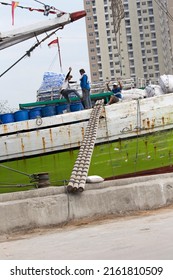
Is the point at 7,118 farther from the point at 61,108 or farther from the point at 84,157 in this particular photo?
the point at 84,157

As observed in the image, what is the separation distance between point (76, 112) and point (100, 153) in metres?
1.26

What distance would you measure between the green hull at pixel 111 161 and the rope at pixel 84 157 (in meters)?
0.99

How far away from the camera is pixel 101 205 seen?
30.1 feet

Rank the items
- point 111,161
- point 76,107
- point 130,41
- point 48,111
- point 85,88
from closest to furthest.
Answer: point 111,161
point 48,111
point 76,107
point 85,88
point 130,41

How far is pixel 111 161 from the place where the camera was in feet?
55.8

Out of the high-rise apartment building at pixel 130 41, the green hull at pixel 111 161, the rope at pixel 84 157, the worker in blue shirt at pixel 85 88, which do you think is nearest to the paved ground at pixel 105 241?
the rope at pixel 84 157

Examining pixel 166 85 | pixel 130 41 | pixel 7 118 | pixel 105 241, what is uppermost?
pixel 130 41

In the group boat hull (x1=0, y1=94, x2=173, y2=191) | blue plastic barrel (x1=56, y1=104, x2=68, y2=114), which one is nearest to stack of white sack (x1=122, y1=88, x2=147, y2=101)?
boat hull (x1=0, y1=94, x2=173, y2=191)

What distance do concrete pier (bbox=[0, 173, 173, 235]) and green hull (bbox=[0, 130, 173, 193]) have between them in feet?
23.6

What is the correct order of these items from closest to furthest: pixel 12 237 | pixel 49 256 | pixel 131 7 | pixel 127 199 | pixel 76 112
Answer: pixel 49 256
pixel 12 237
pixel 127 199
pixel 76 112
pixel 131 7

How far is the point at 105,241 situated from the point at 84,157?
5.17m

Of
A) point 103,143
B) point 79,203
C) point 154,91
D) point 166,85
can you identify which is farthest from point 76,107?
point 79,203
